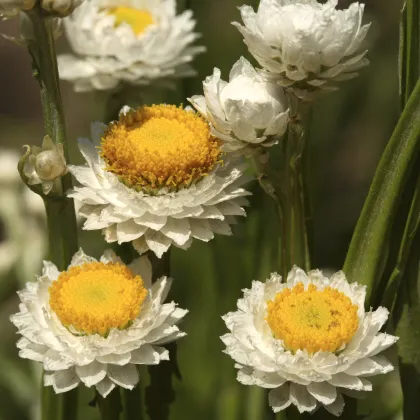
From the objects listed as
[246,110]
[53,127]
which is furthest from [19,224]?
[246,110]

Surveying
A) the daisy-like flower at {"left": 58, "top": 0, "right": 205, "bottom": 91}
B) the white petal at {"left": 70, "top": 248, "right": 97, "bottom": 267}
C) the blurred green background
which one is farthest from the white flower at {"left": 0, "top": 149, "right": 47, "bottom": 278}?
the white petal at {"left": 70, "top": 248, "right": 97, "bottom": 267}

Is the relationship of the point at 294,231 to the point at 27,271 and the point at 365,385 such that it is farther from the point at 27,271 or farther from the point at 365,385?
the point at 27,271

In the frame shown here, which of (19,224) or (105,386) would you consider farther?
(19,224)

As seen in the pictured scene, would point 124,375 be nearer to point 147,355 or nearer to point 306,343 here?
point 147,355

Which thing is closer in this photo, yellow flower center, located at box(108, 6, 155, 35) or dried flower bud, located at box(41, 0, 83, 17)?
dried flower bud, located at box(41, 0, 83, 17)

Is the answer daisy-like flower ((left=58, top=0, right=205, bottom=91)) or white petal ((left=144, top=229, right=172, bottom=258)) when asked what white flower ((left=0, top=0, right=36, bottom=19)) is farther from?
daisy-like flower ((left=58, top=0, right=205, bottom=91))

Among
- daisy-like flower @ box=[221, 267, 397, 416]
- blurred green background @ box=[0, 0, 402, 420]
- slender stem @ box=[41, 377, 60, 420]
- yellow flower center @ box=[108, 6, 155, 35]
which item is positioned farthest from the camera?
yellow flower center @ box=[108, 6, 155, 35]

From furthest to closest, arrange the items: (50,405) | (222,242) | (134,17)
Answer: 1. (134,17)
2. (222,242)
3. (50,405)
